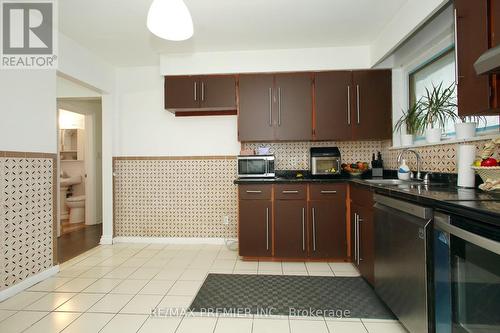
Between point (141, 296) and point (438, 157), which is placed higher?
point (438, 157)

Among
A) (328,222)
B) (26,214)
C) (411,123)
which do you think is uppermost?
(411,123)

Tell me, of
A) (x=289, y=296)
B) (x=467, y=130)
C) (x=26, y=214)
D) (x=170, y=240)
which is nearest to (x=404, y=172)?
(x=467, y=130)

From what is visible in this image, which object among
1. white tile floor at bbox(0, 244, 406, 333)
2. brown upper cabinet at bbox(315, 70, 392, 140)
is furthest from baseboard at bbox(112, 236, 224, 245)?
brown upper cabinet at bbox(315, 70, 392, 140)

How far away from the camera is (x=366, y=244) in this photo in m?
2.42

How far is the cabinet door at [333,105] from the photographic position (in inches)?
127

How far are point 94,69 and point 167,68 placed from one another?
3.08 ft

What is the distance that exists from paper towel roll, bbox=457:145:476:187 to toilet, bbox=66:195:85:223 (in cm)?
550

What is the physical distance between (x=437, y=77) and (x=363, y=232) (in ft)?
5.68

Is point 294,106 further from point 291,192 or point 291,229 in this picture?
point 291,229

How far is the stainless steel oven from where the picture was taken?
1.06m

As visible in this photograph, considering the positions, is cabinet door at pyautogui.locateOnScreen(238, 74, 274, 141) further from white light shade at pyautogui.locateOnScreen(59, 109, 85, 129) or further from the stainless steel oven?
white light shade at pyautogui.locateOnScreen(59, 109, 85, 129)

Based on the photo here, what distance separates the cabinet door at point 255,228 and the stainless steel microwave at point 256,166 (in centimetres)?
37

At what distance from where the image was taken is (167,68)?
11.1 feet

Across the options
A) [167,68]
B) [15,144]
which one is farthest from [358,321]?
[167,68]
